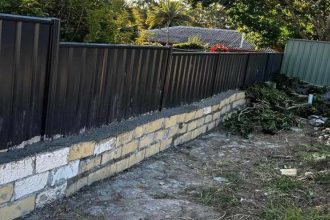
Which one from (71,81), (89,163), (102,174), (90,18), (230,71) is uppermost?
(90,18)

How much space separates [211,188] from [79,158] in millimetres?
1720

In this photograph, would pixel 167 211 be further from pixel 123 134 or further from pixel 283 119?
pixel 283 119

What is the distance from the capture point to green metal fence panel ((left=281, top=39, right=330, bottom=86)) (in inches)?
529

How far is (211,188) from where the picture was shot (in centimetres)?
523

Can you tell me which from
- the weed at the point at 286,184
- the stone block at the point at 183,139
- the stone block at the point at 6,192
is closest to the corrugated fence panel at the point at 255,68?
the stone block at the point at 183,139

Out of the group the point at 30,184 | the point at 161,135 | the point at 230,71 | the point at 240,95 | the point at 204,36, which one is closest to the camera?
the point at 30,184

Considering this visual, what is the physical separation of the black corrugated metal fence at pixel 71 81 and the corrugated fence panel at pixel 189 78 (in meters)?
0.02

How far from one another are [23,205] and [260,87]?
27.8ft

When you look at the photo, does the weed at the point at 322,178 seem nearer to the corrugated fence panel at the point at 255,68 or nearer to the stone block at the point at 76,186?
the stone block at the point at 76,186

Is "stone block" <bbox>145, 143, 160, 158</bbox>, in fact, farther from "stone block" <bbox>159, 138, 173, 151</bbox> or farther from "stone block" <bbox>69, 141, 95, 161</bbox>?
"stone block" <bbox>69, 141, 95, 161</bbox>

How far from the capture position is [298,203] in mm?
4926

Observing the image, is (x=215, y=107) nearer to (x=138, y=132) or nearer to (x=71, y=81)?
(x=138, y=132)

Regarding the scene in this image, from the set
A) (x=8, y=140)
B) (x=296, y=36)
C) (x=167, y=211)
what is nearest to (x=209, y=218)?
(x=167, y=211)

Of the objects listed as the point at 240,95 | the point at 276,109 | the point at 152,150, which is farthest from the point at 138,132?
the point at 276,109
